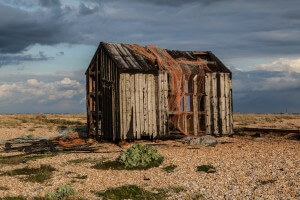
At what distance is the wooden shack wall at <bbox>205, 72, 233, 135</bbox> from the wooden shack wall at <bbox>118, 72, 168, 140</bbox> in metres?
3.51

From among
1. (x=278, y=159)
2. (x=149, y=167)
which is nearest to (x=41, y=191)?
(x=149, y=167)

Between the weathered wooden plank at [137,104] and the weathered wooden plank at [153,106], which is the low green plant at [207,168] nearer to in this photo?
the weathered wooden plank at [137,104]

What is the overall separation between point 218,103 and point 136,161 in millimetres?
12727

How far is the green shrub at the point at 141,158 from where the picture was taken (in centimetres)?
1750

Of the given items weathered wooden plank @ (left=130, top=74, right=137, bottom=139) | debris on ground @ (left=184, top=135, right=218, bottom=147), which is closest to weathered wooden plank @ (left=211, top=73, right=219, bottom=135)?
debris on ground @ (left=184, top=135, right=218, bottom=147)

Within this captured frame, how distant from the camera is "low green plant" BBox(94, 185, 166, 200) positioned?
41.8ft

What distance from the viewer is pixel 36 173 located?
16.9 m

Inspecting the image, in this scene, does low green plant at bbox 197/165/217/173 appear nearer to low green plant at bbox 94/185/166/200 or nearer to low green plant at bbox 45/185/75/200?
low green plant at bbox 94/185/166/200

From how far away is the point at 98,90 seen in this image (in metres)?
28.2

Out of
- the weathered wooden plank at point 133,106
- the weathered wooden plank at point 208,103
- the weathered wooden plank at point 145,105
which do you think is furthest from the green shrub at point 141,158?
the weathered wooden plank at point 208,103

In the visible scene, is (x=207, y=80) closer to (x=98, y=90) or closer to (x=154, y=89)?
(x=154, y=89)

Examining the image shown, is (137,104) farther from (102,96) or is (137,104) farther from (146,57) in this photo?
(146,57)

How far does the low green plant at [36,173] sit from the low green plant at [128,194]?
3.38 meters

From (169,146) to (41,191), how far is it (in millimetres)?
10902
